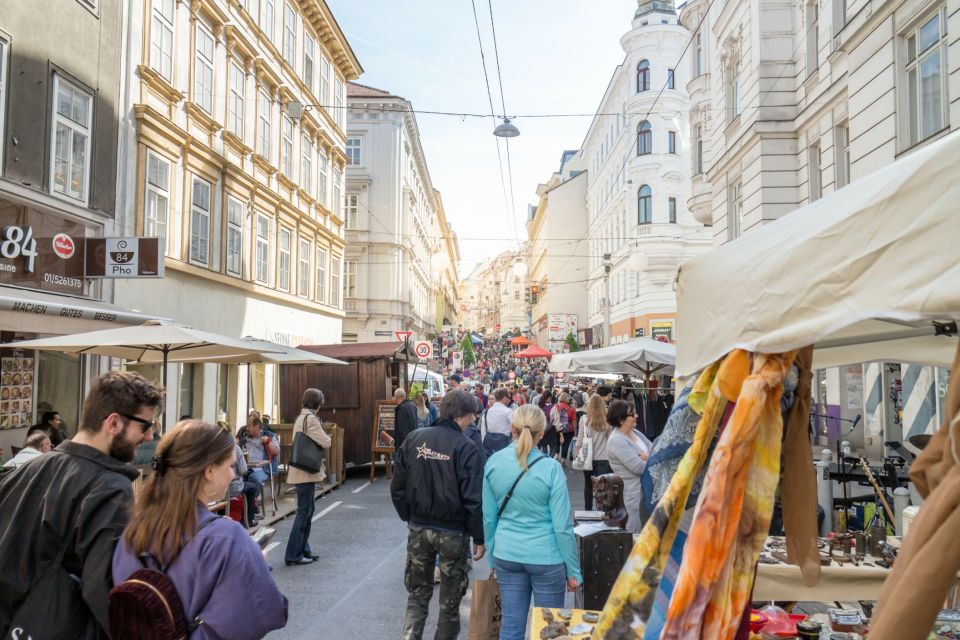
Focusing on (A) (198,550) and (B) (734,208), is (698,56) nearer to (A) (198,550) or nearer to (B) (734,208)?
(B) (734,208)

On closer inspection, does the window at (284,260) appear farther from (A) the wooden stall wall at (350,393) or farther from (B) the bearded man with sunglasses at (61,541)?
(B) the bearded man with sunglasses at (61,541)

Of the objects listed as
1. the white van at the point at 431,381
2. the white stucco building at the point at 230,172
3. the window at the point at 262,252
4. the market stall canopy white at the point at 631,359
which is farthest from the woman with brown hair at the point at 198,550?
the white van at the point at 431,381

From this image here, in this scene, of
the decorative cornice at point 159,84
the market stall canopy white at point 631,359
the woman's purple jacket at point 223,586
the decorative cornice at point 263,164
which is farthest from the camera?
the decorative cornice at point 263,164

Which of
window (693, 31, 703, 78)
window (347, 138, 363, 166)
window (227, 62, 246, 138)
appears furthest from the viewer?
window (347, 138, 363, 166)

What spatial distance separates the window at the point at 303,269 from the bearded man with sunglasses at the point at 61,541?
74.8 ft

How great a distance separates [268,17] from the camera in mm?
21891

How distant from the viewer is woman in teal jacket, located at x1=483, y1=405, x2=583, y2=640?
16.0 ft

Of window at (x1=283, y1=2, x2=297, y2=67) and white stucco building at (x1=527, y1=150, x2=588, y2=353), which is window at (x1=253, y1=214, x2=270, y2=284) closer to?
window at (x1=283, y1=2, x2=297, y2=67)

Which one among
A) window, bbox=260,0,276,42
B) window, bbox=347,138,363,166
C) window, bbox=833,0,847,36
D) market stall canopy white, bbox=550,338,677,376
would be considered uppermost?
window, bbox=347,138,363,166

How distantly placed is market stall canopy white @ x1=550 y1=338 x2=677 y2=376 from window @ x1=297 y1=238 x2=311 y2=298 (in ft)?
40.4

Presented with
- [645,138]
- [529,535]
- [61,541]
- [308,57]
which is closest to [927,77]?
[529,535]

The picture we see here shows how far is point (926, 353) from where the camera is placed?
14.6 ft

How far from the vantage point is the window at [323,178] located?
91.8 feet

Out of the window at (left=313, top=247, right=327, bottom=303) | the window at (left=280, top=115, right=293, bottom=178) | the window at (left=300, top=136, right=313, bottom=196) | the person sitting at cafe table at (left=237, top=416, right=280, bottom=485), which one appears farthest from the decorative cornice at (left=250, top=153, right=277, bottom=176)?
the person sitting at cafe table at (left=237, top=416, right=280, bottom=485)
